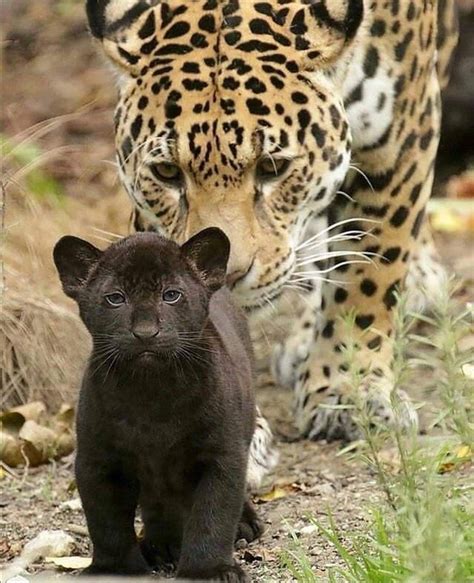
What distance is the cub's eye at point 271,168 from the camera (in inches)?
245

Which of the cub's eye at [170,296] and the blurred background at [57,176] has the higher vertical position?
the cub's eye at [170,296]

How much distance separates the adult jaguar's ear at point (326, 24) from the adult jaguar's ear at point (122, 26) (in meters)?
0.58

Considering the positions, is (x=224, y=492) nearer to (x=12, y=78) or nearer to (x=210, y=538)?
(x=210, y=538)

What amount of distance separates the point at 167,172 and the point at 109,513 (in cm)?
183

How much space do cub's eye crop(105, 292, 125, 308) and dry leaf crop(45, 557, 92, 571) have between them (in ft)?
3.45

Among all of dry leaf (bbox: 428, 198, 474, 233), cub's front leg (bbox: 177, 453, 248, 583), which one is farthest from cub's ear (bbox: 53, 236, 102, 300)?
dry leaf (bbox: 428, 198, 474, 233)

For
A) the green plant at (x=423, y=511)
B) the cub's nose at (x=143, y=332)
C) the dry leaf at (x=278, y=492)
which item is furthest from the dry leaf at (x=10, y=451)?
the cub's nose at (x=143, y=332)

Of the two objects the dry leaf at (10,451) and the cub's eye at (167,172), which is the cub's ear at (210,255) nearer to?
the cub's eye at (167,172)

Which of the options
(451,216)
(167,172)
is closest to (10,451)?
(167,172)

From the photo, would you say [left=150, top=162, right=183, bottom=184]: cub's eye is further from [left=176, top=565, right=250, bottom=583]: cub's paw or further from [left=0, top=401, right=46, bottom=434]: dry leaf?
[left=176, top=565, right=250, bottom=583]: cub's paw

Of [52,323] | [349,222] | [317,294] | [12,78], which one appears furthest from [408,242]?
[12,78]

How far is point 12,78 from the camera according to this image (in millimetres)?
12758

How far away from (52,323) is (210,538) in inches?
113

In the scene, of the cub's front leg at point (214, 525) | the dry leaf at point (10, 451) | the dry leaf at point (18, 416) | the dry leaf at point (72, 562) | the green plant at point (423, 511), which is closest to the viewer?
the green plant at point (423, 511)
